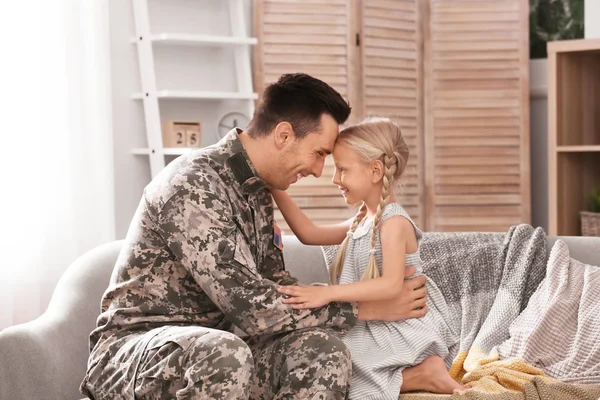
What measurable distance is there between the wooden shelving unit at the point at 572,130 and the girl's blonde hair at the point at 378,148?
1.70m

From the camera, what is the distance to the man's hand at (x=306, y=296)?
200cm

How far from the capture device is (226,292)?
1946 mm

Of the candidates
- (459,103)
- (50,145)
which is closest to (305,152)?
(50,145)

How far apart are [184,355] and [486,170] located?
254cm

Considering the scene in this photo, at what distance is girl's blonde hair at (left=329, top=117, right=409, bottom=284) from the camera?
2.21 m

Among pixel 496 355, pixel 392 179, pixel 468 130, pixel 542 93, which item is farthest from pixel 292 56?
pixel 496 355

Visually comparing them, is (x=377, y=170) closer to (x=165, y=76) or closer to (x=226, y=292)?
(x=226, y=292)

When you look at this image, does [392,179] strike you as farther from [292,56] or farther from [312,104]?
[292,56]

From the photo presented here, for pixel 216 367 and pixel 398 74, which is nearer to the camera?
pixel 216 367

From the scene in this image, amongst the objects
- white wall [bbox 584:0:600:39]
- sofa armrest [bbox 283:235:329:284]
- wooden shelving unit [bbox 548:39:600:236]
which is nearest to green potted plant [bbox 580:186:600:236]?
wooden shelving unit [bbox 548:39:600:236]

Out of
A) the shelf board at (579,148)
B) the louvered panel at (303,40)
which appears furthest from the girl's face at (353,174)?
the shelf board at (579,148)

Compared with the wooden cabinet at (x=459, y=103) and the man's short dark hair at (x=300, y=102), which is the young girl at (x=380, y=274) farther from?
the wooden cabinet at (x=459, y=103)

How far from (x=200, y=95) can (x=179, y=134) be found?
7.0 inches

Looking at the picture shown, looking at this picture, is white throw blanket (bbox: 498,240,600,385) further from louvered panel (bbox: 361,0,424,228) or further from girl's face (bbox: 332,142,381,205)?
louvered panel (bbox: 361,0,424,228)
